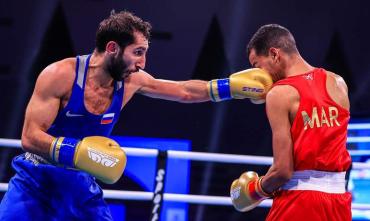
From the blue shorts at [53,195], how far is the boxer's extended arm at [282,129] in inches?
28.1

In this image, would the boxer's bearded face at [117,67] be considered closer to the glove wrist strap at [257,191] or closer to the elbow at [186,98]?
the elbow at [186,98]

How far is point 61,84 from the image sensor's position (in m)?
2.12

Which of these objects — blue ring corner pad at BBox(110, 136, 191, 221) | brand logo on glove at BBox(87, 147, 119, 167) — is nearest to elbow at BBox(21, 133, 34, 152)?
brand logo on glove at BBox(87, 147, 119, 167)

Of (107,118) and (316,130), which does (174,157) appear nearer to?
(107,118)

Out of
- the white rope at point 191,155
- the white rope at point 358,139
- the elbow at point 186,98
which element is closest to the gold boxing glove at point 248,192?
the elbow at point 186,98

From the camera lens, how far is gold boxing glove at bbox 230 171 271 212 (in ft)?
7.06

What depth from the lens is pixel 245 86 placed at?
2.48m

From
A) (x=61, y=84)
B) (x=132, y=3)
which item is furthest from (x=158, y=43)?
(x=61, y=84)

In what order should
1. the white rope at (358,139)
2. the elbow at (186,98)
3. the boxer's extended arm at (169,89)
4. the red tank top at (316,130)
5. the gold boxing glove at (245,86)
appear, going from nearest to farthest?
1. the red tank top at (316,130)
2. the gold boxing glove at (245,86)
3. the boxer's extended arm at (169,89)
4. the elbow at (186,98)
5. the white rope at (358,139)

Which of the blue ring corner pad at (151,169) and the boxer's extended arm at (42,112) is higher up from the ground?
the boxer's extended arm at (42,112)

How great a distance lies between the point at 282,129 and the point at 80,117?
Result: 80cm

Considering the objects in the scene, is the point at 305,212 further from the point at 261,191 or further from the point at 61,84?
Answer: the point at 61,84

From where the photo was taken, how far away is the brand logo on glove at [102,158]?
203 centimetres

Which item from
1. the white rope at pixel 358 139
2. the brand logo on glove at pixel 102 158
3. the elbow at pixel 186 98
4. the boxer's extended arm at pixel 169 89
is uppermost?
the boxer's extended arm at pixel 169 89
